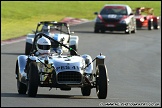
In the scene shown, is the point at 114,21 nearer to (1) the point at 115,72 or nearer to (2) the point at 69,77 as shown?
(1) the point at 115,72

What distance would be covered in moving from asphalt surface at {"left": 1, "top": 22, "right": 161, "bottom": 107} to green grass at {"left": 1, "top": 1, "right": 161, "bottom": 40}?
119 inches

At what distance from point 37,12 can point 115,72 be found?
26710 millimetres

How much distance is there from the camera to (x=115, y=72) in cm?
2100

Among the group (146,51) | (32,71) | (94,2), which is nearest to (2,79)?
(32,71)

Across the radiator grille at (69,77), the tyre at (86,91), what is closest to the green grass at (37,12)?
the tyre at (86,91)

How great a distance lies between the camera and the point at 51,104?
11156mm

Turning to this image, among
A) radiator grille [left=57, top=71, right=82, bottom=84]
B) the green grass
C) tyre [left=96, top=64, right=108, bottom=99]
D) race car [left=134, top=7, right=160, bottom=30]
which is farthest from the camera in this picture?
race car [left=134, top=7, right=160, bottom=30]

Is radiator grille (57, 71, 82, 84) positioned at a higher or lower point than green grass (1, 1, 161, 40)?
lower

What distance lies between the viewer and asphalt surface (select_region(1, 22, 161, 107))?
11938 mm

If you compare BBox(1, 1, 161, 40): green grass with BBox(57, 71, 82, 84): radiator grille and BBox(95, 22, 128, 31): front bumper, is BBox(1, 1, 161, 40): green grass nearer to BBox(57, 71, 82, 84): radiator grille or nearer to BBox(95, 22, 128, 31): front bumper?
BBox(95, 22, 128, 31): front bumper

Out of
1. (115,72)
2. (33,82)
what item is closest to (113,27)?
(115,72)

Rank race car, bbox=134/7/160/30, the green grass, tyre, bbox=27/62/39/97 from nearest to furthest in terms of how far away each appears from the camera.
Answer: tyre, bbox=27/62/39/97 → the green grass → race car, bbox=134/7/160/30

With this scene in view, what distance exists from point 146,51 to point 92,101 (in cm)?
1568

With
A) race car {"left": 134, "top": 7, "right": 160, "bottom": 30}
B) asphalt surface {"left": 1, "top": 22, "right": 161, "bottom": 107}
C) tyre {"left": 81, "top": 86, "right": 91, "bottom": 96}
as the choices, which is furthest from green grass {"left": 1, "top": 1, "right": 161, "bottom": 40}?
tyre {"left": 81, "top": 86, "right": 91, "bottom": 96}
